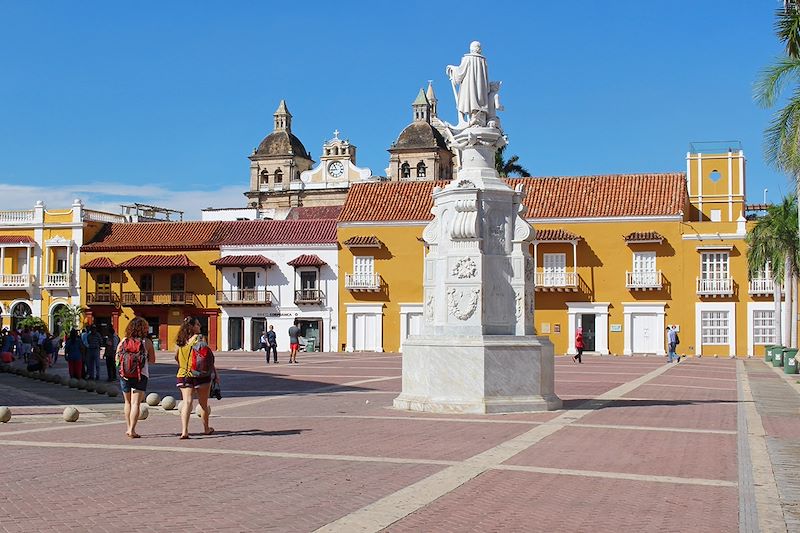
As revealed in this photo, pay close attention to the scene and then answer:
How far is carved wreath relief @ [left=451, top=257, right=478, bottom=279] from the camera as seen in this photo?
16734 millimetres

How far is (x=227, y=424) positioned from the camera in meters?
14.9

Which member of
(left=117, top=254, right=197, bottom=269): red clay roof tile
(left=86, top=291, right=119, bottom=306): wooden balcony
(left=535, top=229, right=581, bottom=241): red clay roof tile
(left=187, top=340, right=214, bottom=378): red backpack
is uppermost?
(left=535, top=229, right=581, bottom=241): red clay roof tile

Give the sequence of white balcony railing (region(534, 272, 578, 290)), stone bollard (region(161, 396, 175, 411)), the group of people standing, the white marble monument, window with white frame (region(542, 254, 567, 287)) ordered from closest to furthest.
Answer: the white marble monument, stone bollard (region(161, 396, 175, 411)), the group of people standing, white balcony railing (region(534, 272, 578, 290)), window with white frame (region(542, 254, 567, 287))

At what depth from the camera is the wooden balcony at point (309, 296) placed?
55719 mm

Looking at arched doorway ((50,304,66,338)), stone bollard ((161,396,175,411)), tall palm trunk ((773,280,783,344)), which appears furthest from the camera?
arched doorway ((50,304,66,338))

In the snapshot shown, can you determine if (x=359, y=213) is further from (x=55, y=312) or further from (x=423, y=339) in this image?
(x=423, y=339)

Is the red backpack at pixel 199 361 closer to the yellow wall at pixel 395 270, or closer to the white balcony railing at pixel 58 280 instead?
the yellow wall at pixel 395 270

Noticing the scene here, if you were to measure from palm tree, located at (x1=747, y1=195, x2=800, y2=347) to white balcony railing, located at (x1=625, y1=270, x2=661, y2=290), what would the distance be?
22.6ft

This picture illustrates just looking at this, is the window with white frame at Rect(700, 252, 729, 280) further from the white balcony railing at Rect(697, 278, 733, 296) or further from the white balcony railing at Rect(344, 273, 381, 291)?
the white balcony railing at Rect(344, 273, 381, 291)

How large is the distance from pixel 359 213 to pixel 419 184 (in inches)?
155

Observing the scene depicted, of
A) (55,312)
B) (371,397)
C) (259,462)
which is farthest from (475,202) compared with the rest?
(55,312)

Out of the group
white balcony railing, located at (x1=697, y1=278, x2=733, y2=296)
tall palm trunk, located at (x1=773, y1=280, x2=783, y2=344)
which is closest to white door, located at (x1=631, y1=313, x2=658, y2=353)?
white balcony railing, located at (x1=697, y1=278, x2=733, y2=296)

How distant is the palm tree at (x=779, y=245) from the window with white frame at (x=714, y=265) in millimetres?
6037

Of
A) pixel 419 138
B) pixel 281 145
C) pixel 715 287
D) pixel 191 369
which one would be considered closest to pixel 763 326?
pixel 715 287
